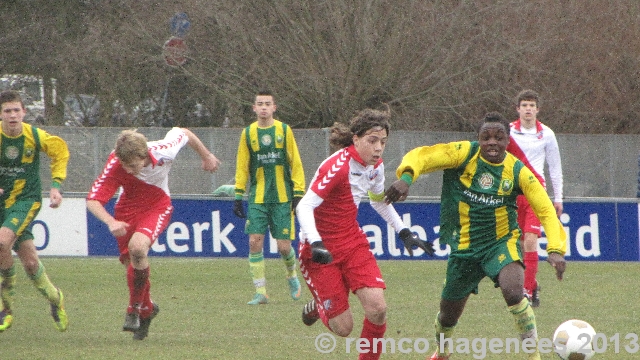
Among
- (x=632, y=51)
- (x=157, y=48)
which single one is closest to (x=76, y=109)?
(x=157, y=48)

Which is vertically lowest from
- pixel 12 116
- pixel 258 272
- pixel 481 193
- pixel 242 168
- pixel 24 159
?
pixel 258 272

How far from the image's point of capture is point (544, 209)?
21.5 feet

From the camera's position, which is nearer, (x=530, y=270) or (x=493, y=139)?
(x=493, y=139)

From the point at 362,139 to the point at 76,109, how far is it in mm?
17573

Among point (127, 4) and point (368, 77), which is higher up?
point (127, 4)

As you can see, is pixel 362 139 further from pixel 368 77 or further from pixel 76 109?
pixel 76 109

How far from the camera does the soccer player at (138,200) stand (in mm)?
7805

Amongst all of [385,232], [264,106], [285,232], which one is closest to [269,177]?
[285,232]

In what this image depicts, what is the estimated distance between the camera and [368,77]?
19.8 m

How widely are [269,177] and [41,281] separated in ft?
9.68

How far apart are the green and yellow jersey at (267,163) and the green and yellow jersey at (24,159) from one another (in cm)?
241

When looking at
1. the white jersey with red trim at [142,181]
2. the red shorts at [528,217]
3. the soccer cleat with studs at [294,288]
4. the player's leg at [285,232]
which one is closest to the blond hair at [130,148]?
the white jersey with red trim at [142,181]

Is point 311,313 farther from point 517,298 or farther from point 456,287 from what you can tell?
point 517,298

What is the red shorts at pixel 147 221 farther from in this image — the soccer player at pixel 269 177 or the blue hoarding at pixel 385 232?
the blue hoarding at pixel 385 232
